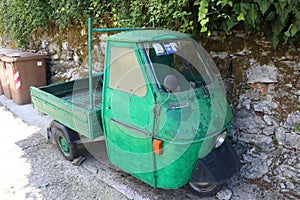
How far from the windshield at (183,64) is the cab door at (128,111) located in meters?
0.27

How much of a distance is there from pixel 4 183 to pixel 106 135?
1612 millimetres

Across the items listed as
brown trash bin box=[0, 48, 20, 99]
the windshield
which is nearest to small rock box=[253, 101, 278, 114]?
the windshield

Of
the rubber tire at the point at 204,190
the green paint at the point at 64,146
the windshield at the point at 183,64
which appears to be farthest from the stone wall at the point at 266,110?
the green paint at the point at 64,146

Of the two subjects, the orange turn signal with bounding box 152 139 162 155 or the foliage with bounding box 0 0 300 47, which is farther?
the foliage with bounding box 0 0 300 47

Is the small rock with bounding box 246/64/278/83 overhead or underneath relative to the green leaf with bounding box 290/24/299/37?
underneath

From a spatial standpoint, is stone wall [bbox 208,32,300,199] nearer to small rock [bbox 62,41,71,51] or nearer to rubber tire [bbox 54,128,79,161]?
rubber tire [bbox 54,128,79,161]

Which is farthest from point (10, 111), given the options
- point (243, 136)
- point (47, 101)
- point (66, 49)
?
point (243, 136)

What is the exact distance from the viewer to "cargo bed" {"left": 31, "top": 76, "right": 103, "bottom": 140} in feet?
11.0

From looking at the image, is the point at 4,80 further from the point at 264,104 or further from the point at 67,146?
the point at 264,104

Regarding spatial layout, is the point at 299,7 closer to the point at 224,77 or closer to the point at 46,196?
the point at 224,77

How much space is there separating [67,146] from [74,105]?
33.4 inches

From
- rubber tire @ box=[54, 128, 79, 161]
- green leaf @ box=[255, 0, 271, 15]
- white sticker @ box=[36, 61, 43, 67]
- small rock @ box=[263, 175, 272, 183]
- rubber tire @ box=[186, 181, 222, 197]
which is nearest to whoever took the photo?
green leaf @ box=[255, 0, 271, 15]

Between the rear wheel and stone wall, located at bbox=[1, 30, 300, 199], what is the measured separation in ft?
7.69

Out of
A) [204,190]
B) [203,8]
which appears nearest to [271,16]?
[203,8]
